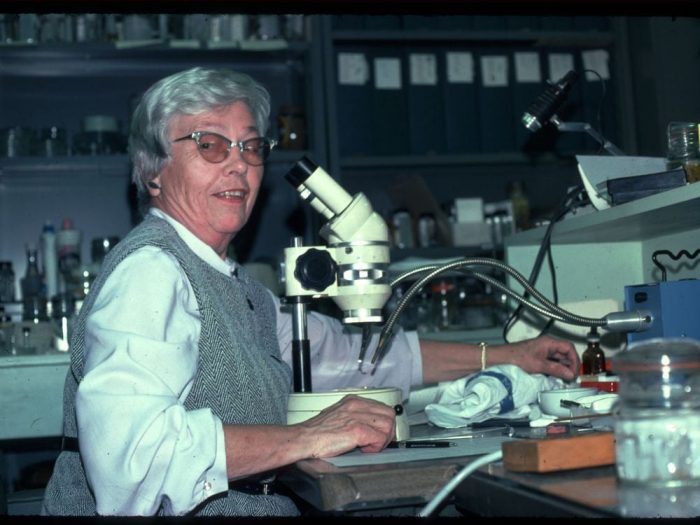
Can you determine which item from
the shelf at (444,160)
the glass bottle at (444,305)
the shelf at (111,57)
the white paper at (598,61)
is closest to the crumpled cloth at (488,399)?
the glass bottle at (444,305)

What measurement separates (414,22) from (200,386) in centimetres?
195

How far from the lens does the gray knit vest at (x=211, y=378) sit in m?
1.39

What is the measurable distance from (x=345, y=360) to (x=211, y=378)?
1.68ft

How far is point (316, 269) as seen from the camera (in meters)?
1.40

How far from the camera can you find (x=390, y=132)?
118 inches

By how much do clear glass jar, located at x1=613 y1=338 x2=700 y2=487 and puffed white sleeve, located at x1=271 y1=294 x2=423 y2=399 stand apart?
88cm

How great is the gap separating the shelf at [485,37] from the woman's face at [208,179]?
1401 mm

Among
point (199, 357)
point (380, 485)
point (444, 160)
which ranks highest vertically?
point (444, 160)

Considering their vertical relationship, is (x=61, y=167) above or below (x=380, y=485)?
above

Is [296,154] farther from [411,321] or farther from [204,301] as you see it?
[204,301]

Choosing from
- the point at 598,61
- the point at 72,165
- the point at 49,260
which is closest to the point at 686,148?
the point at 598,61

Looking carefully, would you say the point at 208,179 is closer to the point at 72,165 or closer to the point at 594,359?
the point at 594,359

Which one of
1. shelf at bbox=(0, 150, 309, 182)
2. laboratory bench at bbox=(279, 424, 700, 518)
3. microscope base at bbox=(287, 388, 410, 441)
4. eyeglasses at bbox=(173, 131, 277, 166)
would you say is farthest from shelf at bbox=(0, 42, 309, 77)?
laboratory bench at bbox=(279, 424, 700, 518)

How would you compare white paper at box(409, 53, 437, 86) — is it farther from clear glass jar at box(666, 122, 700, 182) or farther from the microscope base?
the microscope base
